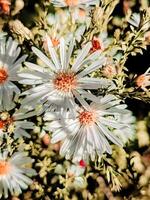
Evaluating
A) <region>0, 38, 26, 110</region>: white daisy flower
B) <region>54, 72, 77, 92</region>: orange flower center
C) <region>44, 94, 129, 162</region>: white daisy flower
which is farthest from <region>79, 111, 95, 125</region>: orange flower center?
<region>0, 38, 26, 110</region>: white daisy flower

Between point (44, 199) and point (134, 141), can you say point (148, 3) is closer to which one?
point (134, 141)

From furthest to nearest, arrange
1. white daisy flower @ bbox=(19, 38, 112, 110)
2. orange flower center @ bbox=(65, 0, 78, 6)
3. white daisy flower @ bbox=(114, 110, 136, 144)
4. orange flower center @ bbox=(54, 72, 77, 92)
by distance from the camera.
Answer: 1. white daisy flower @ bbox=(114, 110, 136, 144)
2. orange flower center @ bbox=(65, 0, 78, 6)
3. orange flower center @ bbox=(54, 72, 77, 92)
4. white daisy flower @ bbox=(19, 38, 112, 110)

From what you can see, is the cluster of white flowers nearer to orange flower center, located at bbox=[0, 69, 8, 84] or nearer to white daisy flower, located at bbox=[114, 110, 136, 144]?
orange flower center, located at bbox=[0, 69, 8, 84]

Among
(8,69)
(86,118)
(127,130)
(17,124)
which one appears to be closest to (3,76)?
(8,69)

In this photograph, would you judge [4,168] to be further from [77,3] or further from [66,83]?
[77,3]

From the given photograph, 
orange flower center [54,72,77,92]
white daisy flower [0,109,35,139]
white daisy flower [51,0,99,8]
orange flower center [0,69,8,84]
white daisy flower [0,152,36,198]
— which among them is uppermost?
white daisy flower [51,0,99,8]

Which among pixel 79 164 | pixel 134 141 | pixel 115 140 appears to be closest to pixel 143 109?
pixel 134 141

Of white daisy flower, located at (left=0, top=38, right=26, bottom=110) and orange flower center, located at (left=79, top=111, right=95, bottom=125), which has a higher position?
white daisy flower, located at (left=0, top=38, right=26, bottom=110)
